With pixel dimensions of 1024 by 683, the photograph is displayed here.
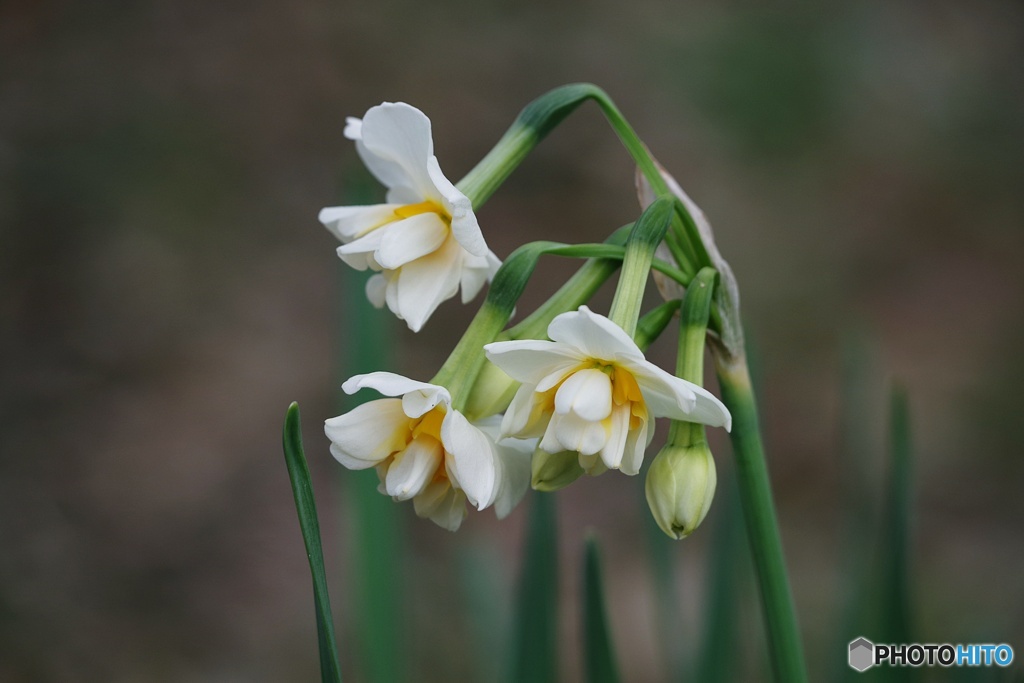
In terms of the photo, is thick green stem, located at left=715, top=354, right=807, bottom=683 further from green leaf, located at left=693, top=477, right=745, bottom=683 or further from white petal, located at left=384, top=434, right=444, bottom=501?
green leaf, located at left=693, top=477, right=745, bottom=683

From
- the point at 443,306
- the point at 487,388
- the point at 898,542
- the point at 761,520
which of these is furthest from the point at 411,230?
the point at 443,306

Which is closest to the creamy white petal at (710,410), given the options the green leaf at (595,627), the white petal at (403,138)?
the white petal at (403,138)

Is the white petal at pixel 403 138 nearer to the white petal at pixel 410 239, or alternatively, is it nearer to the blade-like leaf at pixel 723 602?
the white petal at pixel 410 239

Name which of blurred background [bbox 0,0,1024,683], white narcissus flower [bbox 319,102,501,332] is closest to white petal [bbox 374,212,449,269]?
white narcissus flower [bbox 319,102,501,332]

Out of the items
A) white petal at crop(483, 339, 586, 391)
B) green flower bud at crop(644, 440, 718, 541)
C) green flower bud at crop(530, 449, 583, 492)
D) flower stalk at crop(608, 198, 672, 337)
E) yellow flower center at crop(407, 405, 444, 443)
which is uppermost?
flower stalk at crop(608, 198, 672, 337)

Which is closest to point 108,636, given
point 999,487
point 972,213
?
point 999,487

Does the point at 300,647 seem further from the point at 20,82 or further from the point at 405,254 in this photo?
the point at 20,82
